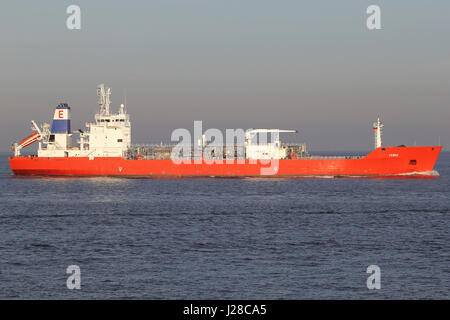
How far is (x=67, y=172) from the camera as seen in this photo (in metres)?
73.2

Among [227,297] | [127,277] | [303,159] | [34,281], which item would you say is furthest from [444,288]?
[303,159]

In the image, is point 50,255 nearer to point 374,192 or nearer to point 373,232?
point 373,232

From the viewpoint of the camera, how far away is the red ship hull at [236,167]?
69500 mm

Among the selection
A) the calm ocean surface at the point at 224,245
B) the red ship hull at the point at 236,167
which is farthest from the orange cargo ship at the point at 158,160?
the calm ocean surface at the point at 224,245

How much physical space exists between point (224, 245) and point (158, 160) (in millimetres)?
46098

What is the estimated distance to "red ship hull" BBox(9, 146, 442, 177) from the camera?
69.5 meters

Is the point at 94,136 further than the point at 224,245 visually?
Yes

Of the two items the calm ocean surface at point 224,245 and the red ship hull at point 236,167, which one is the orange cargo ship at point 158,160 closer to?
the red ship hull at point 236,167

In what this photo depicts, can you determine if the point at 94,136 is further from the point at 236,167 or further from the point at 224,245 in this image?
the point at 224,245

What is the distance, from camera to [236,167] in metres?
72.2

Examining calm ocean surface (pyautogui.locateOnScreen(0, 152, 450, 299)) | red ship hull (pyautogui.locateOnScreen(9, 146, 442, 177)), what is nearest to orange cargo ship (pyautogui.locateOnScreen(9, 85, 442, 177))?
red ship hull (pyautogui.locateOnScreen(9, 146, 442, 177))

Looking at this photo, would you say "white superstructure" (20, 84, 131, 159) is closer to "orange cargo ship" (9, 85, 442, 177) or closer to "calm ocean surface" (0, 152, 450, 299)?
"orange cargo ship" (9, 85, 442, 177)

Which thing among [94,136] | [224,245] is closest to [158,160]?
[94,136]

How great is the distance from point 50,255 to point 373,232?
1834 centimetres
